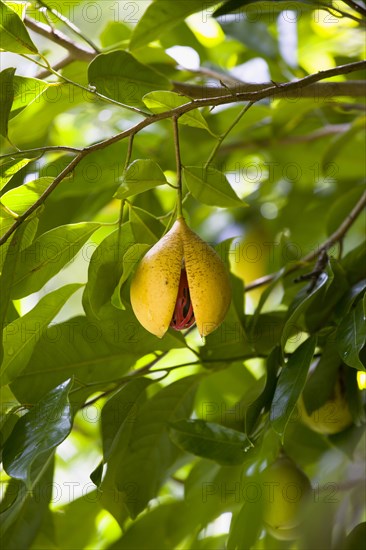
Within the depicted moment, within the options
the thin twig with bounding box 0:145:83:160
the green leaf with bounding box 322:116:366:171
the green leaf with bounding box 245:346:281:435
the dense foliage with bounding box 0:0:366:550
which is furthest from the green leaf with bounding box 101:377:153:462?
the green leaf with bounding box 322:116:366:171

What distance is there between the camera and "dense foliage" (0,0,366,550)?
20.3 inches

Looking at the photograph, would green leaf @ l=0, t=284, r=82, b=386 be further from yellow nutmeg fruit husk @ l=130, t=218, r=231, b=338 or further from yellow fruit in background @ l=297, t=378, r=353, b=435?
yellow fruit in background @ l=297, t=378, r=353, b=435

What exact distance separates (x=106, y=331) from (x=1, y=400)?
100mm

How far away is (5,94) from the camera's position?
0.54m

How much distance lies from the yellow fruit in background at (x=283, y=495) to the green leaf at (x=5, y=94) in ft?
1.11

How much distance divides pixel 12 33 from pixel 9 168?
0.33 feet

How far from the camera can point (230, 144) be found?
3.30 ft

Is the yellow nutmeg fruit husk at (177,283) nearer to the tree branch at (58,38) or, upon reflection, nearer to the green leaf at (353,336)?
the green leaf at (353,336)

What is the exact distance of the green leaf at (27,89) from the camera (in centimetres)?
57

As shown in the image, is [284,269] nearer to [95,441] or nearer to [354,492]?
[354,492]

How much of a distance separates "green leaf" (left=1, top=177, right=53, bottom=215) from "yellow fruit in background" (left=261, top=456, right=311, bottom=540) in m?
0.28

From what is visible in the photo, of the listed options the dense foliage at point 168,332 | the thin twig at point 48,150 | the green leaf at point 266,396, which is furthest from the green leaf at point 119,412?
the thin twig at point 48,150

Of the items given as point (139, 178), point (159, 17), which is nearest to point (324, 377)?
point (139, 178)

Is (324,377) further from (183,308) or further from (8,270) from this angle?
(8,270)
